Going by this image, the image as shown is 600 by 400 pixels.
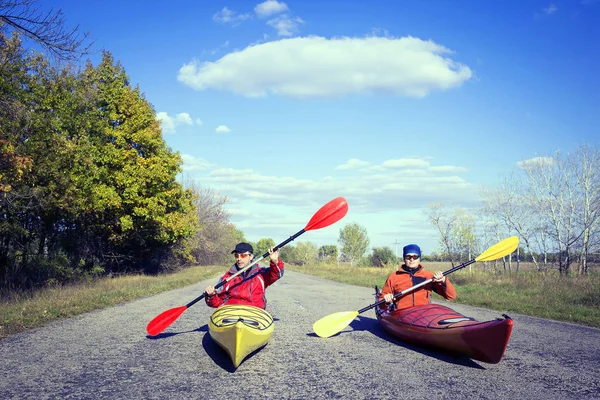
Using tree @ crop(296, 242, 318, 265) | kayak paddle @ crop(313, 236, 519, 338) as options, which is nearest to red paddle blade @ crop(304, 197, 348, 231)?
kayak paddle @ crop(313, 236, 519, 338)

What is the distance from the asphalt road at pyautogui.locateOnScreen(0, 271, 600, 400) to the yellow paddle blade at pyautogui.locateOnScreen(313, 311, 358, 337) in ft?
0.47

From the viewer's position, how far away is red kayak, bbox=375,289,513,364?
4.54 metres

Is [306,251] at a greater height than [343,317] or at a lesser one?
lesser

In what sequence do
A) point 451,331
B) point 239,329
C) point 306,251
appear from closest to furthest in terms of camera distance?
point 239,329 → point 451,331 → point 306,251

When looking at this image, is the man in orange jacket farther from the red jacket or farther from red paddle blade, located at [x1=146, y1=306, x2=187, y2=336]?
red paddle blade, located at [x1=146, y1=306, x2=187, y2=336]

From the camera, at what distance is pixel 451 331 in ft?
16.4

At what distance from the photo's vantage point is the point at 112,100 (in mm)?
21609

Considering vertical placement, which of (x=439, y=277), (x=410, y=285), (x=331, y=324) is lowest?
(x=331, y=324)

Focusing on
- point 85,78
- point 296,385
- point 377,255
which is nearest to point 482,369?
point 296,385

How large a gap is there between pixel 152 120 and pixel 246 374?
67.1ft

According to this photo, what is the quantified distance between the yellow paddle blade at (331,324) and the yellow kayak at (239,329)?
1.20 meters

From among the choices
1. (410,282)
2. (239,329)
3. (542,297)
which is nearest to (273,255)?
(239,329)

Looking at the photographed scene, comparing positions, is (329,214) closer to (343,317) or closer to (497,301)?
(343,317)

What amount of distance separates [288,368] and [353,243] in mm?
73186
